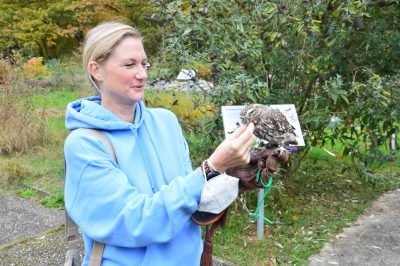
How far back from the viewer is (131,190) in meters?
1.40

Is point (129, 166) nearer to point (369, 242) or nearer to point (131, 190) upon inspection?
point (131, 190)

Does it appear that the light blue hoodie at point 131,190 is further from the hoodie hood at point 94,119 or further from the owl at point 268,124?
the owl at point 268,124

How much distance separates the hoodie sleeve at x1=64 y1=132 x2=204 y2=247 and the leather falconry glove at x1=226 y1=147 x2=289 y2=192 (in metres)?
0.24

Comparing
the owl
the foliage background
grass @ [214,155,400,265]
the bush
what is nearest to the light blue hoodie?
the owl

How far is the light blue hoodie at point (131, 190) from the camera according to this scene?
1361mm

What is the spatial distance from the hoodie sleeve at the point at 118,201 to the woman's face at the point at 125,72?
21cm

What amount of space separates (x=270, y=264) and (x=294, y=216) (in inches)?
38.2

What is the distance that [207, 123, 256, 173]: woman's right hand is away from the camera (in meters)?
1.33

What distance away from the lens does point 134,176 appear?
59.5 inches

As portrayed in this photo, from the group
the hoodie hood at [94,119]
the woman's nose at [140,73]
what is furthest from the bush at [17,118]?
the woman's nose at [140,73]

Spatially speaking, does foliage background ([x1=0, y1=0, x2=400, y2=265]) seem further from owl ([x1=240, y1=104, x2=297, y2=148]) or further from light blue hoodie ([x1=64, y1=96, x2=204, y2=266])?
light blue hoodie ([x1=64, y1=96, x2=204, y2=266])

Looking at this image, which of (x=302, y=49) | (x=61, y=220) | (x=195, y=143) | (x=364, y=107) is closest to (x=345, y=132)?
(x=364, y=107)

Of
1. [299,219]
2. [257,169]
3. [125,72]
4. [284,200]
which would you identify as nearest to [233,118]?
[257,169]

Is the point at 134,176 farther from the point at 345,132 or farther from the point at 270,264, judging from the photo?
the point at 345,132
